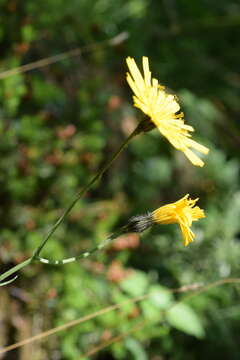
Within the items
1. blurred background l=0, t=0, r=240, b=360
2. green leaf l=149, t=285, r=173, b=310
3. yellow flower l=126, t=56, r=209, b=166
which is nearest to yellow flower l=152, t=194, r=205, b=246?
yellow flower l=126, t=56, r=209, b=166

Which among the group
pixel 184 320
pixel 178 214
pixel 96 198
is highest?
pixel 96 198

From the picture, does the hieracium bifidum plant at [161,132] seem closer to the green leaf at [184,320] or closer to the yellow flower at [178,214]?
the yellow flower at [178,214]

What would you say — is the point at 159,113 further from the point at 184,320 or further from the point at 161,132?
the point at 184,320

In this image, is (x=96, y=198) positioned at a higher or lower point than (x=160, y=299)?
higher

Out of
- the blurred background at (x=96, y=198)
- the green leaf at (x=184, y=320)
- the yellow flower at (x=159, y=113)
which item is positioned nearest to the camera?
the yellow flower at (x=159, y=113)

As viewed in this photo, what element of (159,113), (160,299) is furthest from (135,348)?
(159,113)

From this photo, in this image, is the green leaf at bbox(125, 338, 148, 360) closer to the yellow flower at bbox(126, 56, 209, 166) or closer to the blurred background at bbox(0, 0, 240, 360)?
the blurred background at bbox(0, 0, 240, 360)

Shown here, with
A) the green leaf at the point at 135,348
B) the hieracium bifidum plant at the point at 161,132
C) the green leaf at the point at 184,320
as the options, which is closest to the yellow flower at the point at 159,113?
the hieracium bifidum plant at the point at 161,132

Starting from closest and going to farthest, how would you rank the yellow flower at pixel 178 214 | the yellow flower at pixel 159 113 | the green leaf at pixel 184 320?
the yellow flower at pixel 159 113 < the yellow flower at pixel 178 214 < the green leaf at pixel 184 320
